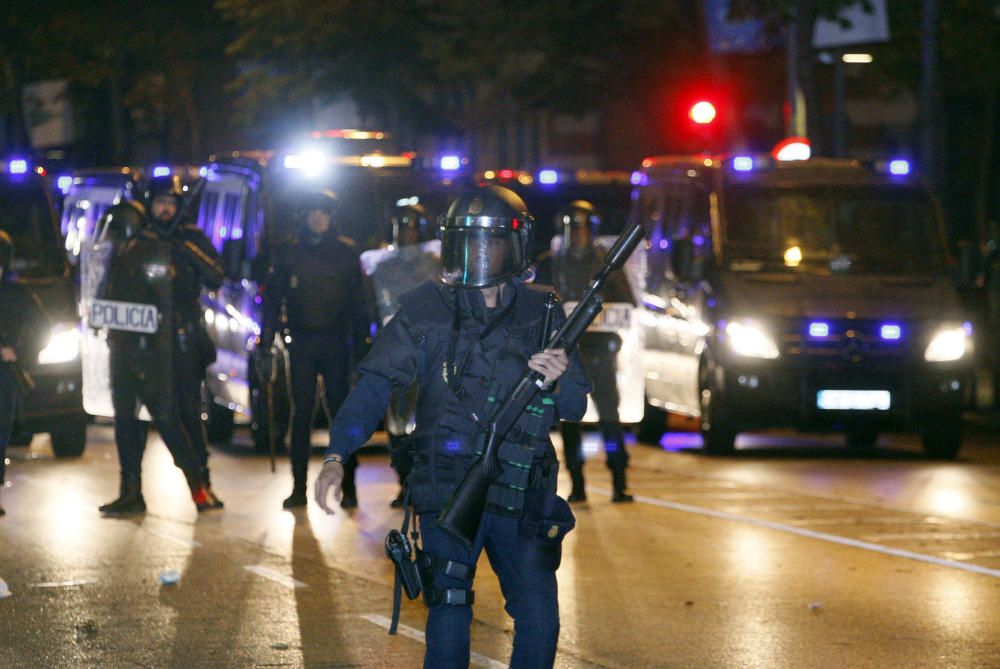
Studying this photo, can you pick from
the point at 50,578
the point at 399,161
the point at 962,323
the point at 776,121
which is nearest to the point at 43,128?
the point at 776,121

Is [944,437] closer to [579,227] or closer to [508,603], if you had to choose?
[579,227]

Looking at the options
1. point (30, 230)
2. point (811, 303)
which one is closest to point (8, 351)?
point (30, 230)

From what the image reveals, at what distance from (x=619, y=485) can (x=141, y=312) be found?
2.99 metres

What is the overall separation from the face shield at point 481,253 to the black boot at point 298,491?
252 inches

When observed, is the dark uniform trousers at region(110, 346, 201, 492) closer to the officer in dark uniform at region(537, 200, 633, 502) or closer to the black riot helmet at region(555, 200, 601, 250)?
the officer in dark uniform at region(537, 200, 633, 502)

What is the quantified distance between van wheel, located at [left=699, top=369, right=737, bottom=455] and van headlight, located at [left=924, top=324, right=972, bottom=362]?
1537 millimetres

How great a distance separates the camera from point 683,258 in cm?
1559

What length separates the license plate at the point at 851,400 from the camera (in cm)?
1527

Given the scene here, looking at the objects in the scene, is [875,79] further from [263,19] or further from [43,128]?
[43,128]

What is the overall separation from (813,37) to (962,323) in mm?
8125

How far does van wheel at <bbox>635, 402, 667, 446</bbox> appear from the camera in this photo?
55.8 ft

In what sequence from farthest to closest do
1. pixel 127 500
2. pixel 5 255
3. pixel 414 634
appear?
pixel 127 500 < pixel 5 255 < pixel 414 634

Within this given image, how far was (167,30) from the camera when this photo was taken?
31.7 metres

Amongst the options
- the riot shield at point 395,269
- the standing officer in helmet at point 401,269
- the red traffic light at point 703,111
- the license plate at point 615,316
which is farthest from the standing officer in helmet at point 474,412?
the red traffic light at point 703,111
